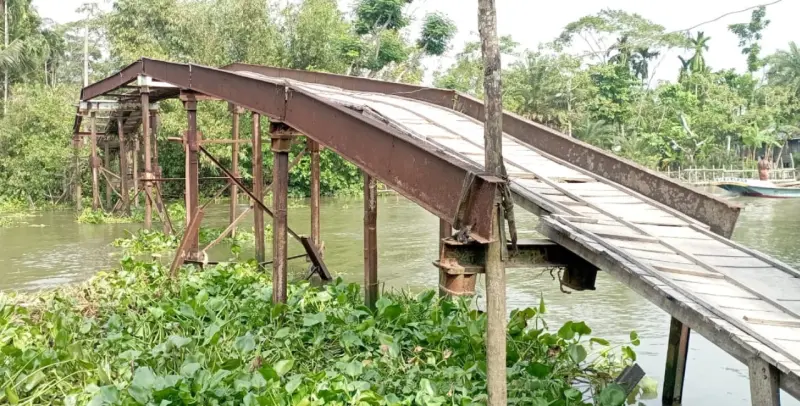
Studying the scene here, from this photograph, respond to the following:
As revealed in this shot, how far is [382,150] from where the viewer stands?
4824mm

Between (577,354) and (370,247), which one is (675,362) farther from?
(370,247)

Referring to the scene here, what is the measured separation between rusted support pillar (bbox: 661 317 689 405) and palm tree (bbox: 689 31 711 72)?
43.6m

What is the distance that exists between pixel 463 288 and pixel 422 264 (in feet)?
28.9

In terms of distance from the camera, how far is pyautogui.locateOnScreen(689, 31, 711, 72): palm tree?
1783 inches

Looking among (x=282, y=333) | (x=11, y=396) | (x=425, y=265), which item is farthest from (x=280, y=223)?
(x=425, y=265)

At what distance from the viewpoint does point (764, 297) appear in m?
3.75

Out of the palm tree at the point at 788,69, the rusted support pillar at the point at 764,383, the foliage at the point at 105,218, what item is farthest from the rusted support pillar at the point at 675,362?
the palm tree at the point at 788,69

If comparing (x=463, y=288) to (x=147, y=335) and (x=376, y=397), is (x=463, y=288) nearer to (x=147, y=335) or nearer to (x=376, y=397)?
(x=376, y=397)

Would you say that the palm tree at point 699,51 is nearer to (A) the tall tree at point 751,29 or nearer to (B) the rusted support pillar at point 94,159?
(A) the tall tree at point 751,29

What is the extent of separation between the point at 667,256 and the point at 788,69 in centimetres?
4427

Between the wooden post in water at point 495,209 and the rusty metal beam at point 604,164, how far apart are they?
1.92 metres

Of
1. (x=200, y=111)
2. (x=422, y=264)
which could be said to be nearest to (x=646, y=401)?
(x=422, y=264)

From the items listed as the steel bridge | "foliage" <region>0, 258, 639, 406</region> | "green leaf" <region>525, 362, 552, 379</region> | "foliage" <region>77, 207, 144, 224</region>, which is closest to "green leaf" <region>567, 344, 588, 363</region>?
"foliage" <region>0, 258, 639, 406</region>

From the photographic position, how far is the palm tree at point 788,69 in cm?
4008
